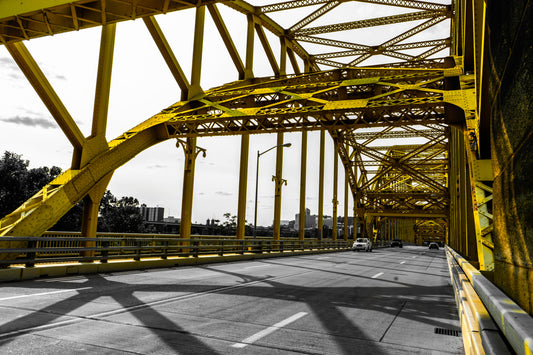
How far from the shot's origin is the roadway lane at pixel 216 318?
5.57 m

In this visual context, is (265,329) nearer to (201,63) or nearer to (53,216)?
(53,216)

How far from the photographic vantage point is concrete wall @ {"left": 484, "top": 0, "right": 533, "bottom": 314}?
8.25 feet

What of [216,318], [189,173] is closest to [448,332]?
[216,318]

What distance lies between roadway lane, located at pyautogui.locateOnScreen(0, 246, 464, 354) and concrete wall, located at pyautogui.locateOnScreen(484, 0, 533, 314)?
9.98 feet

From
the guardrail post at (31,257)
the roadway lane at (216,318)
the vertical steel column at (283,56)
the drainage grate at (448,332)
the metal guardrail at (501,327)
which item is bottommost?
the drainage grate at (448,332)

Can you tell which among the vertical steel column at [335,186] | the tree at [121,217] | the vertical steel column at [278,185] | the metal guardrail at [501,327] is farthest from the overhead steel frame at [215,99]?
the tree at [121,217]

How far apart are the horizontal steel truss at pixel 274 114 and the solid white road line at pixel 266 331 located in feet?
34.3

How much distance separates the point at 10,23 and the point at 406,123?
1507cm

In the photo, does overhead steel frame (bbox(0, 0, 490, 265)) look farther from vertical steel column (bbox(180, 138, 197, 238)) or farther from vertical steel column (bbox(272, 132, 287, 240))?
vertical steel column (bbox(272, 132, 287, 240))

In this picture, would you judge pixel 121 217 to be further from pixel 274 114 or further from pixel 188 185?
pixel 274 114

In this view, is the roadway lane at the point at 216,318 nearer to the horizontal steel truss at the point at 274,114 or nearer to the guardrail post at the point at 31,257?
the guardrail post at the point at 31,257

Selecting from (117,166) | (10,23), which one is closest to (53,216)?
(117,166)

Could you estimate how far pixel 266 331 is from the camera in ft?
21.4

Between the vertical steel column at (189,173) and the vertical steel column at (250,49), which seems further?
the vertical steel column at (250,49)
